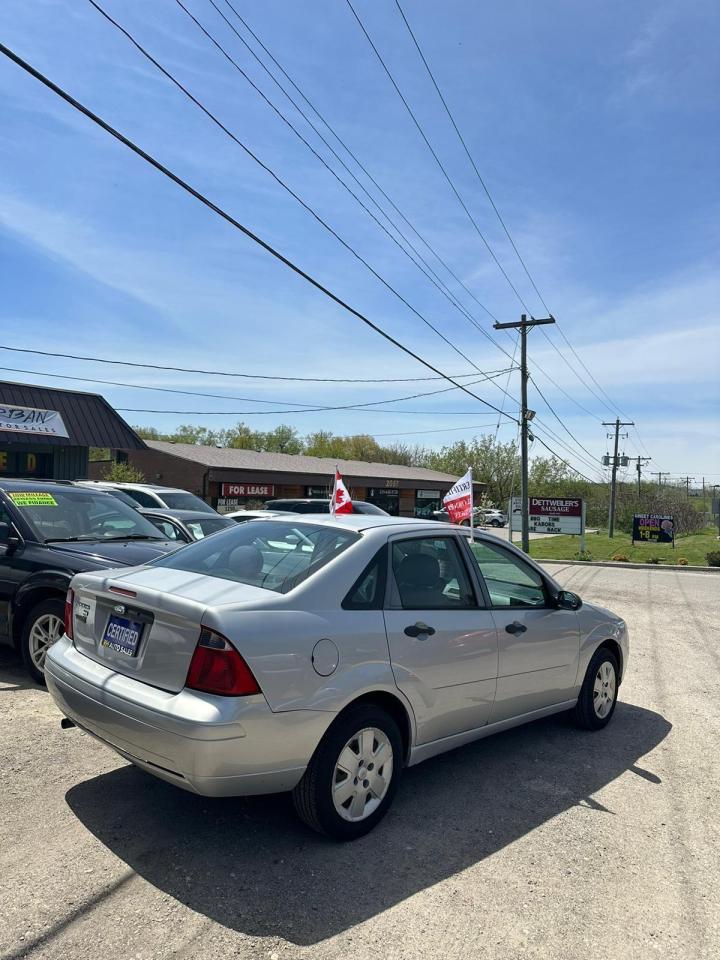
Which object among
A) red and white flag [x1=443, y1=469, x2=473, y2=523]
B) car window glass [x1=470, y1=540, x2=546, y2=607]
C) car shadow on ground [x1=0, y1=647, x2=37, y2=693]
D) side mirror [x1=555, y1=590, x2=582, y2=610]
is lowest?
car shadow on ground [x1=0, y1=647, x2=37, y2=693]

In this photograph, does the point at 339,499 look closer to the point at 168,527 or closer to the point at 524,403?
the point at 168,527

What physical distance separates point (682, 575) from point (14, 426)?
1924cm

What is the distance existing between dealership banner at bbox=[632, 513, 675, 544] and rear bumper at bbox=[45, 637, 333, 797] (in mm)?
32734

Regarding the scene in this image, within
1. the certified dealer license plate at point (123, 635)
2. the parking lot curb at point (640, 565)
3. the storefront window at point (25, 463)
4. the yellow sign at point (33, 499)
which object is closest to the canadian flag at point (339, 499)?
the yellow sign at point (33, 499)

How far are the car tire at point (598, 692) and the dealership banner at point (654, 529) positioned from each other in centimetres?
2947

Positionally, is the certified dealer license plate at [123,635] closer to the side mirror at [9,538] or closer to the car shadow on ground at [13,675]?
the car shadow on ground at [13,675]

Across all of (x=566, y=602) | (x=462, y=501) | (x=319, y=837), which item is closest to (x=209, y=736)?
(x=319, y=837)

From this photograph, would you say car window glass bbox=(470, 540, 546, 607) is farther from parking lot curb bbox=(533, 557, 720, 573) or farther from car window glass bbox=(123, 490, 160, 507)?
parking lot curb bbox=(533, 557, 720, 573)

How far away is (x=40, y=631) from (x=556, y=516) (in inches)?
958

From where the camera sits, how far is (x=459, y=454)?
79750 millimetres

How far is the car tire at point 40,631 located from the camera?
5.39 metres

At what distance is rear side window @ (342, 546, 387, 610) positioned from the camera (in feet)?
11.7

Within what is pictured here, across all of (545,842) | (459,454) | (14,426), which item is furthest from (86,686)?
(459,454)

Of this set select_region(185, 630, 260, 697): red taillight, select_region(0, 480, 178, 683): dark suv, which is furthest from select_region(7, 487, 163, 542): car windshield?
select_region(185, 630, 260, 697): red taillight
